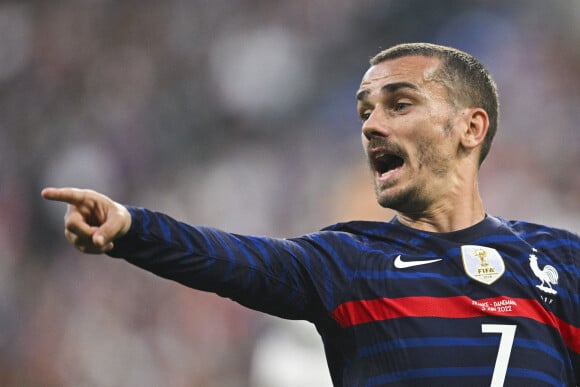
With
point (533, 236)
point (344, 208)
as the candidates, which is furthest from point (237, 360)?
point (533, 236)

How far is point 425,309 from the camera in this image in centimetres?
232

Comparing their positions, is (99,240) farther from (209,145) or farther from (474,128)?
(209,145)

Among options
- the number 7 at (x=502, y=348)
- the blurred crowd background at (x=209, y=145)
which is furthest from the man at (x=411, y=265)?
the blurred crowd background at (x=209, y=145)

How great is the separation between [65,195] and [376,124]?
1224mm

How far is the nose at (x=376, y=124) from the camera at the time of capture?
2.69 meters

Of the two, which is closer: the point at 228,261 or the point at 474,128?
the point at 228,261

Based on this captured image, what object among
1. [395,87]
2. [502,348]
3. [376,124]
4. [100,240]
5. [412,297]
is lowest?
[502,348]

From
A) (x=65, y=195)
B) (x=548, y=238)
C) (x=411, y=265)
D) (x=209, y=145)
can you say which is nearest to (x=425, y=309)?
(x=411, y=265)

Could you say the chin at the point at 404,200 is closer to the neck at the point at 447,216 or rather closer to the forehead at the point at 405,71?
the neck at the point at 447,216

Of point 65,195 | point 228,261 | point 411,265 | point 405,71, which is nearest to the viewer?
point 65,195

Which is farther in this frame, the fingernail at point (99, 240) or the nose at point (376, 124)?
the nose at point (376, 124)

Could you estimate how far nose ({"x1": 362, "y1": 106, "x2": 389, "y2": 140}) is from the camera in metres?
2.69

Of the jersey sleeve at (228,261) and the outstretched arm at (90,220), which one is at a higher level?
the outstretched arm at (90,220)

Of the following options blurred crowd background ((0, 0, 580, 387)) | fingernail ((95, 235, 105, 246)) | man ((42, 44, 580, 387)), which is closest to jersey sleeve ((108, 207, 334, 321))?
man ((42, 44, 580, 387))
